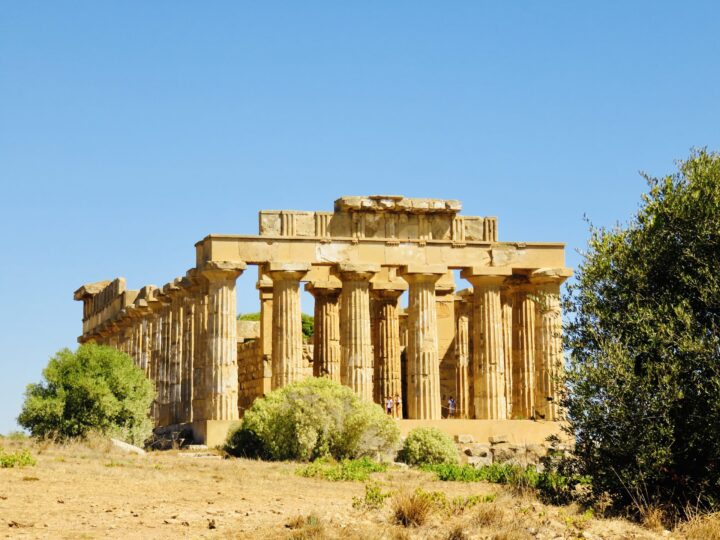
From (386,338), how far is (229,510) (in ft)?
78.9

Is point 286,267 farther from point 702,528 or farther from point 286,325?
point 702,528

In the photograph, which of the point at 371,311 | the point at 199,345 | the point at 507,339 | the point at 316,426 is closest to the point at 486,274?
the point at 507,339

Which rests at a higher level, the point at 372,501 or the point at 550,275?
the point at 550,275

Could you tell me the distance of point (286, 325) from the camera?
43219 millimetres

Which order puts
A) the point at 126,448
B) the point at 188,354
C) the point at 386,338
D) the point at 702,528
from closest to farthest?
the point at 702,528
the point at 126,448
the point at 188,354
the point at 386,338

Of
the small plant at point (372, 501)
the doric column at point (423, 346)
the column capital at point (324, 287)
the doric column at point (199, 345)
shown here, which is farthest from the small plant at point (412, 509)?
the column capital at point (324, 287)

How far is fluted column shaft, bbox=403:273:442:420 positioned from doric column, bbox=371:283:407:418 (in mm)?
4135

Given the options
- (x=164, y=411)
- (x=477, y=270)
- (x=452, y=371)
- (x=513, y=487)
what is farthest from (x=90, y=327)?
(x=513, y=487)

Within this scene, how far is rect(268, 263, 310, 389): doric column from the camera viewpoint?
42812 millimetres

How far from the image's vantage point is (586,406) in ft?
84.8

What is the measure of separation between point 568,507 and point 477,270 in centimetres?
1884

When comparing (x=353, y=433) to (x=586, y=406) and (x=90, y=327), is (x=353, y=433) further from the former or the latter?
(x=90, y=327)

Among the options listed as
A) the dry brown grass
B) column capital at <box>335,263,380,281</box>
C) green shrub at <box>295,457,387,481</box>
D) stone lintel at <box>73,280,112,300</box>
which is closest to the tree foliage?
the dry brown grass

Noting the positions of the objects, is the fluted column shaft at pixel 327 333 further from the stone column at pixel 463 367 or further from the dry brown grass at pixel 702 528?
the dry brown grass at pixel 702 528
